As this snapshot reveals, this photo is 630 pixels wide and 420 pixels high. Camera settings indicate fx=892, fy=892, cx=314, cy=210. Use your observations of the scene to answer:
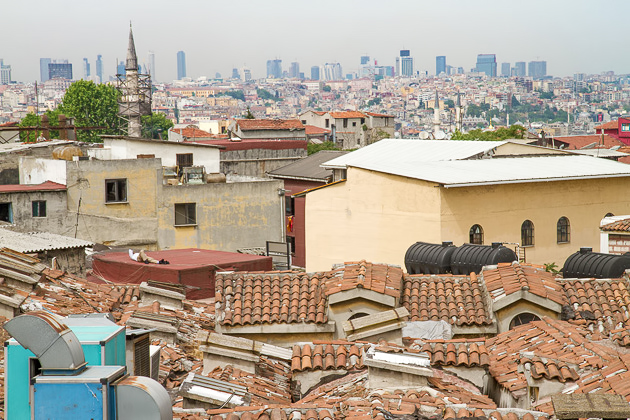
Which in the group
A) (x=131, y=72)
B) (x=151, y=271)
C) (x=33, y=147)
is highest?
(x=131, y=72)

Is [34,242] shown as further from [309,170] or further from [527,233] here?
[309,170]

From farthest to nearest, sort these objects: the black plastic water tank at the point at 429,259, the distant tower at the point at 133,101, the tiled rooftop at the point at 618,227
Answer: the distant tower at the point at 133,101, the tiled rooftop at the point at 618,227, the black plastic water tank at the point at 429,259

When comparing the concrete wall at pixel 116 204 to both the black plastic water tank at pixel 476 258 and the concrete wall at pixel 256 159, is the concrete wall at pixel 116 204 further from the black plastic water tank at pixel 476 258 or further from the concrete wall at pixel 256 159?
the black plastic water tank at pixel 476 258

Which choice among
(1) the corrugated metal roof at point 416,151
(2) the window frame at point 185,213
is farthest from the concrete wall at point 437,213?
(2) the window frame at point 185,213

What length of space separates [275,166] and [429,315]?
42911 mm

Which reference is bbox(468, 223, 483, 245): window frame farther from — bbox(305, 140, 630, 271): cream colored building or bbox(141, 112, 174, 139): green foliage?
bbox(141, 112, 174, 139): green foliage

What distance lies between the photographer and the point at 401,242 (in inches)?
958

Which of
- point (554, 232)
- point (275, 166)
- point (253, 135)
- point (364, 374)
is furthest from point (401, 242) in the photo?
point (253, 135)

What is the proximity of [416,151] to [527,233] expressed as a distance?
335 inches

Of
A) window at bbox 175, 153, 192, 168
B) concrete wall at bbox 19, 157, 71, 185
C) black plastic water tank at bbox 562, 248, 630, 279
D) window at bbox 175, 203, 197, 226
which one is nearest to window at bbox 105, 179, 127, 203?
concrete wall at bbox 19, 157, 71, 185

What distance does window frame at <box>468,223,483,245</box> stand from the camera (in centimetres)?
2398

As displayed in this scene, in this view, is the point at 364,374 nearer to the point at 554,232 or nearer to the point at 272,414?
the point at 272,414

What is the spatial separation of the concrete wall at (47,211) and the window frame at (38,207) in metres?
0.07

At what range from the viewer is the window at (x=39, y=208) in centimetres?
3300
